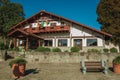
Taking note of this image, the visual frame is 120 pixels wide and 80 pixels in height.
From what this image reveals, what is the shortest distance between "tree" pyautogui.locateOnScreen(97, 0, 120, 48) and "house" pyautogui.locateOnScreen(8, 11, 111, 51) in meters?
1.48

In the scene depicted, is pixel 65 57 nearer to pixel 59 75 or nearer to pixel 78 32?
pixel 59 75

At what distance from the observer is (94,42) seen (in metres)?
29.2

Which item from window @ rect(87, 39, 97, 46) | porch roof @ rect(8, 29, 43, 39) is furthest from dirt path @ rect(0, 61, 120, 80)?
window @ rect(87, 39, 97, 46)

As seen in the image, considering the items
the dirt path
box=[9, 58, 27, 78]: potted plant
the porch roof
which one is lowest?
the dirt path

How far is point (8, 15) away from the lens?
42719 mm

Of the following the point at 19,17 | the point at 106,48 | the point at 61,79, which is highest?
the point at 19,17

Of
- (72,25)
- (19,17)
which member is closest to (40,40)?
(72,25)

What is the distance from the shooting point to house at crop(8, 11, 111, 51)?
95.5 ft

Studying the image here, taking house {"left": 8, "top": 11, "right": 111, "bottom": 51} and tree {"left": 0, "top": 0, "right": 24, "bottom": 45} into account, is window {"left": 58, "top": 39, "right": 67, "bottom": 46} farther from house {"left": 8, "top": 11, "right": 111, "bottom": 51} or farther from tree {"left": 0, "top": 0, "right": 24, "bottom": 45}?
tree {"left": 0, "top": 0, "right": 24, "bottom": 45}

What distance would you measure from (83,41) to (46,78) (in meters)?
18.7

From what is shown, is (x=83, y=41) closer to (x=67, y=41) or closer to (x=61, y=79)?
(x=67, y=41)

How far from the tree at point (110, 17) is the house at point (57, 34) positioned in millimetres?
1477

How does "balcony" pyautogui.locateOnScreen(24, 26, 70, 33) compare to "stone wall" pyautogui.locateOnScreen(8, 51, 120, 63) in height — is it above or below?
above

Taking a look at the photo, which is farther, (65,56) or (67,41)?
(67,41)
